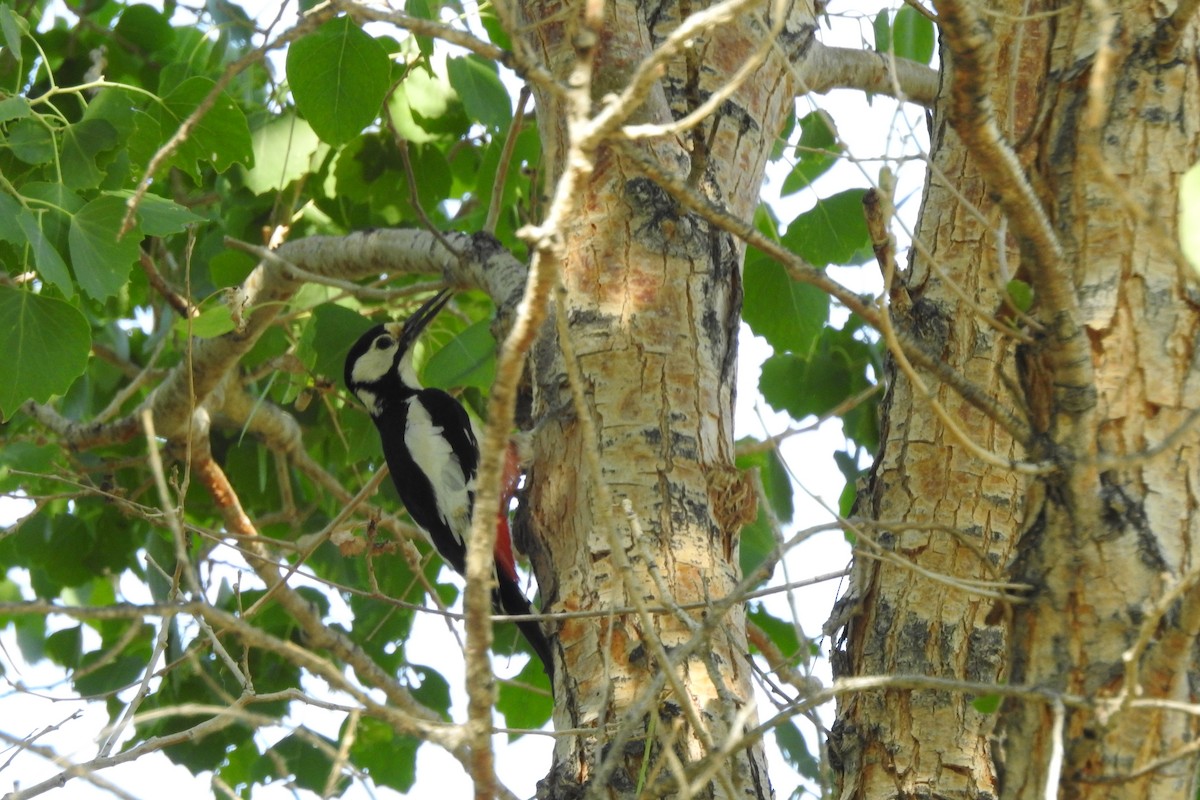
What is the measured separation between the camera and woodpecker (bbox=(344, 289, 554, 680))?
181 inches

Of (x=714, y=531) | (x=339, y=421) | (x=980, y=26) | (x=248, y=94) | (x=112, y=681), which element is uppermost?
(x=248, y=94)

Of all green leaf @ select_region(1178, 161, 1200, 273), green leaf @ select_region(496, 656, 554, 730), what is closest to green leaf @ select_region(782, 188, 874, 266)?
green leaf @ select_region(496, 656, 554, 730)

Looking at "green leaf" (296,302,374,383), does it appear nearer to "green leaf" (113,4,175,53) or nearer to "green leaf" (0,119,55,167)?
"green leaf" (0,119,55,167)

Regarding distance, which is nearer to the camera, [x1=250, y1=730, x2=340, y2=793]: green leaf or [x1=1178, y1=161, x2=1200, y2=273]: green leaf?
[x1=1178, y1=161, x2=1200, y2=273]: green leaf

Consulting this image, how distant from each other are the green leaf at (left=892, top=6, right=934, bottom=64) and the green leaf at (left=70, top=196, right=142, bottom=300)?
6.81ft

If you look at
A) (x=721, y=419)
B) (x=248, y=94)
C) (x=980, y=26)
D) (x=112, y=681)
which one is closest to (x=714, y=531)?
(x=721, y=419)

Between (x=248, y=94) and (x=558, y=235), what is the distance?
356 cm

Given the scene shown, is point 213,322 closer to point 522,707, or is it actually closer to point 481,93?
point 481,93

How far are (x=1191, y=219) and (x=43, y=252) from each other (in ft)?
6.74

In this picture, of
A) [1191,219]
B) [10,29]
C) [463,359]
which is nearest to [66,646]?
[463,359]

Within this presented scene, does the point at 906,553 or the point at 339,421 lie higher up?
the point at 339,421

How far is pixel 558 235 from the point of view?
3.61 ft

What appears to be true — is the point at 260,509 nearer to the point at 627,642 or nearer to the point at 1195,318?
the point at 627,642

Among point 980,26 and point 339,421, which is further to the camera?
point 339,421
